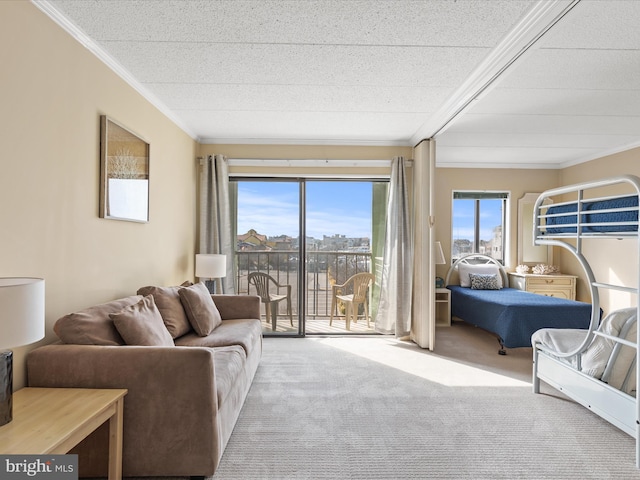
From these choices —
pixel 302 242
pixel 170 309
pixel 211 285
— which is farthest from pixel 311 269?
pixel 170 309

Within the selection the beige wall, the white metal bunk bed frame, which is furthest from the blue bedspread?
Result: the beige wall

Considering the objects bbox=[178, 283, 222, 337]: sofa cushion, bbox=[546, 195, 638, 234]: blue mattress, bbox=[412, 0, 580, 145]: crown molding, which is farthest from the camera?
bbox=[178, 283, 222, 337]: sofa cushion

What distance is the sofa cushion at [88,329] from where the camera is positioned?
2018mm

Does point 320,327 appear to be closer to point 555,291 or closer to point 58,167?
point 555,291

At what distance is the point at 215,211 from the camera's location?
467 cm

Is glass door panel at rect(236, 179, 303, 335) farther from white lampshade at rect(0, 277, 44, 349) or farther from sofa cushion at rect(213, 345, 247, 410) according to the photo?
white lampshade at rect(0, 277, 44, 349)

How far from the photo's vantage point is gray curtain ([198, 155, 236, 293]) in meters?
4.66

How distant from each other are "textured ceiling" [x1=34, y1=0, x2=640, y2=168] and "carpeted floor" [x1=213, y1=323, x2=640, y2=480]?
2438mm

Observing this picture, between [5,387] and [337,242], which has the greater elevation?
[337,242]

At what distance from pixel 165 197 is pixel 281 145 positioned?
170 cm

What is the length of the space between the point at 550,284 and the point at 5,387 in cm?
619

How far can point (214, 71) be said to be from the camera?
2857mm

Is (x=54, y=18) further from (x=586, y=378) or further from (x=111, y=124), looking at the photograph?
(x=586, y=378)

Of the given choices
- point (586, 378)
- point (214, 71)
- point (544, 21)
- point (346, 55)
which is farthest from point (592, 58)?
point (214, 71)
